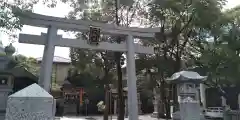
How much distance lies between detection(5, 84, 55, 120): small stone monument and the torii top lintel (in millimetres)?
6883

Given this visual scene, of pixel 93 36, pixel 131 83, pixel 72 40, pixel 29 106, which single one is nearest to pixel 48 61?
pixel 72 40

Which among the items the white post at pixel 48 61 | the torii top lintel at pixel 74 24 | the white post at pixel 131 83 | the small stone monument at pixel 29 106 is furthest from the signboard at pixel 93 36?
the small stone monument at pixel 29 106

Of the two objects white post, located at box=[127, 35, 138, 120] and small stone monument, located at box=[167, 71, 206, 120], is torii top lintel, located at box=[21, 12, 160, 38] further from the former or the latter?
small stone monument, located at box=[167, 71, 206, 120]

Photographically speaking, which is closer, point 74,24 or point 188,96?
point 188,96

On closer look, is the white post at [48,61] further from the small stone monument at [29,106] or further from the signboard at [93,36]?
the small stone monument at [29,106]

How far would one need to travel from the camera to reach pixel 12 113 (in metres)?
3.24

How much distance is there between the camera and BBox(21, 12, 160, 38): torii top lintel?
10.4 m

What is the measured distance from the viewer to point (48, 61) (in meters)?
10.6

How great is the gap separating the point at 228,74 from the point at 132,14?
23.1ft

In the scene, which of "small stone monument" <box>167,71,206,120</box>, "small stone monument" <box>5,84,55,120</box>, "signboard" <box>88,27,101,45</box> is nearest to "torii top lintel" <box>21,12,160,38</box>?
"signboard" <box>88,27,101,45</box>

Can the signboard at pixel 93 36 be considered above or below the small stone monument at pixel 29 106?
above

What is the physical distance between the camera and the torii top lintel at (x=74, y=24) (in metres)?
10.4

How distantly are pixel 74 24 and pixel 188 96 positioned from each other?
241 inches

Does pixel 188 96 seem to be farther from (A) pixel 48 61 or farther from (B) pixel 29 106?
(B) pixel 29 106
